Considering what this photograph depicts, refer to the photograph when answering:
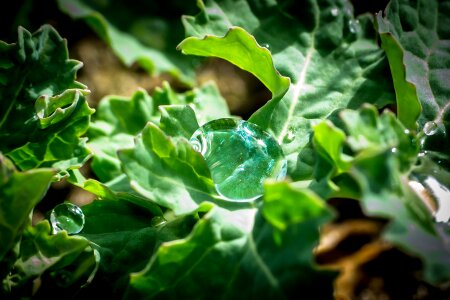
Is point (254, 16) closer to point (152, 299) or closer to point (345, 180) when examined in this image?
point (345, 180)

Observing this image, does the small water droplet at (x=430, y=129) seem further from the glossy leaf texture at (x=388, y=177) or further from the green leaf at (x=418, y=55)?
the glossy leaf texture at (x=388, y=177)

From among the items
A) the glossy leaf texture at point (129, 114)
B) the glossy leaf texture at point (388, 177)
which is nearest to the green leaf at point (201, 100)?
the glossy leaf texture at point (129, 114)

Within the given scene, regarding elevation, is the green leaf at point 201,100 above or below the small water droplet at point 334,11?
below

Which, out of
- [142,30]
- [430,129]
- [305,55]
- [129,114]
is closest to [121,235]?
[129,114]

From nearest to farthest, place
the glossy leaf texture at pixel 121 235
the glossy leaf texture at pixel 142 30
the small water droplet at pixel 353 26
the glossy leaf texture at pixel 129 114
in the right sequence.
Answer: the glossy leaf texture at pixel 121 235, the small water droplet at pixel 353 26, the glossy leaf texture at pixel 129 114, the glossy leaf texture at pixel 142 30

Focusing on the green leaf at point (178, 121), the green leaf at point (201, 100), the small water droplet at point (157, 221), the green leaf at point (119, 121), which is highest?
the green leaf at point (178, 121)

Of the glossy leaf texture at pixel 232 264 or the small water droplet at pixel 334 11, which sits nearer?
the glossy leaf texture at pixel 232 264

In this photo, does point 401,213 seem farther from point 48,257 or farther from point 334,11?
point 334,11

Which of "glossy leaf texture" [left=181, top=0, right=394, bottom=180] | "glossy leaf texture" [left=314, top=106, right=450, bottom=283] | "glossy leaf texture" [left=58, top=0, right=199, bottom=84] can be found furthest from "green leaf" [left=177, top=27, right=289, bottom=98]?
"glossy leaf texture" [left=58, top=0, right=199, bottom=84]
